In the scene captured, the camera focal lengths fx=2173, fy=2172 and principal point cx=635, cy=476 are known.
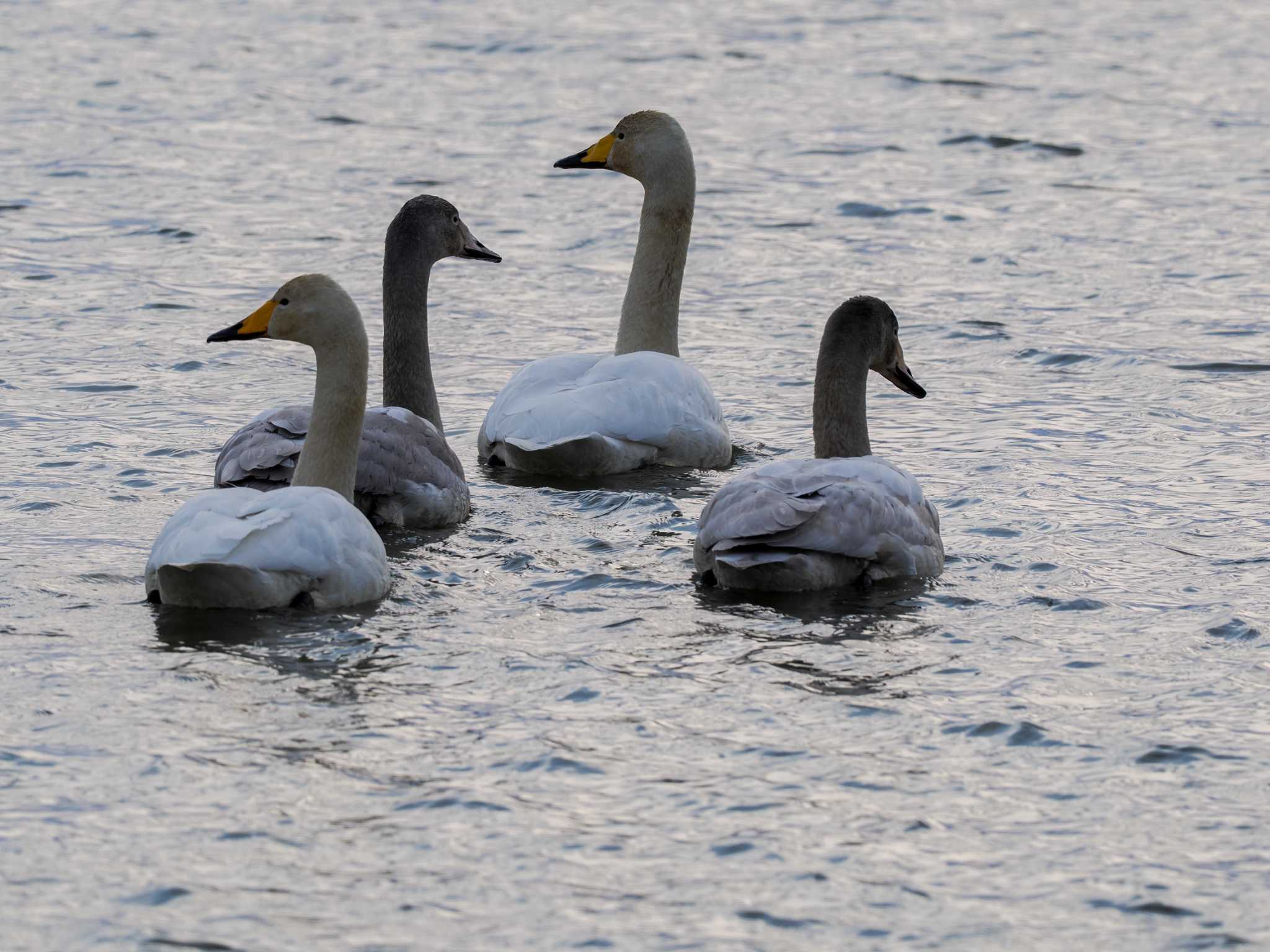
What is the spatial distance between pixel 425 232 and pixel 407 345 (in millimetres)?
627

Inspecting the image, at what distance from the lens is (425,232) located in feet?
35.1

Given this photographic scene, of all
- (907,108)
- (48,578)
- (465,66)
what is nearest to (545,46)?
(465,66)

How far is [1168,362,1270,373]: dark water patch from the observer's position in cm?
1252

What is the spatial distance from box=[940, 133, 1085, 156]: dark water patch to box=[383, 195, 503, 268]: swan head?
9.06 metres

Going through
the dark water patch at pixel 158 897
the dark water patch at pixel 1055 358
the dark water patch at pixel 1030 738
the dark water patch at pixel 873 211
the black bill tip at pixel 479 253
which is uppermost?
the black bill tip at pixel 479 253

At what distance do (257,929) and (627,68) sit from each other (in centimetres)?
1738

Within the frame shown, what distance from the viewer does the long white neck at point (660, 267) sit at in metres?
11.9

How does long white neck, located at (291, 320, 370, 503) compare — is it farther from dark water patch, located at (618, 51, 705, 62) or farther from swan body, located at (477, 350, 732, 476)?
dark water patch, located at (618, 51, 705, 62)

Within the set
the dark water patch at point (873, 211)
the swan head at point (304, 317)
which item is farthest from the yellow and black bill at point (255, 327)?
the dark water patch at point (873, 211)

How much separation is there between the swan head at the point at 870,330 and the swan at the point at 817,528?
2.47 ft

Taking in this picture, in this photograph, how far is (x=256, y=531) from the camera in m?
7.70

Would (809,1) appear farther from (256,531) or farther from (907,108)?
Result: (256,531)

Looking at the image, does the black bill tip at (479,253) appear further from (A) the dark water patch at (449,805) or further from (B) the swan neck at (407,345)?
(A) the dark water patch at (449,805)

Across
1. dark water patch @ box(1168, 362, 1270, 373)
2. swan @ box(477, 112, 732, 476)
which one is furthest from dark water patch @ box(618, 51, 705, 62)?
swan @ box(477, 112, 732, 476)
